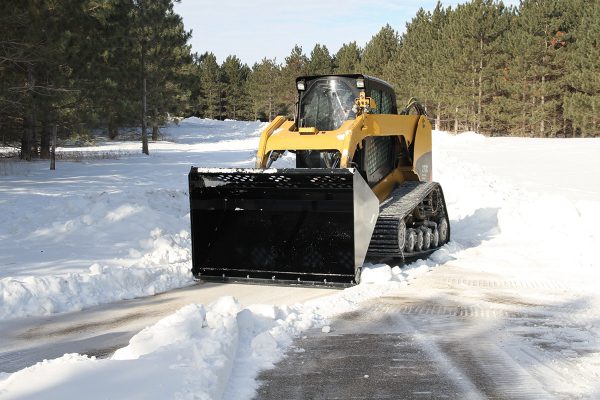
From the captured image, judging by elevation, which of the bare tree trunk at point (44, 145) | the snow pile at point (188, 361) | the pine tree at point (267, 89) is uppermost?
the pine tree at point (267, 89)

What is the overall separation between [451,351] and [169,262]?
4843mm

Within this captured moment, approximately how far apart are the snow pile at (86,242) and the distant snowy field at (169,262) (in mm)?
23

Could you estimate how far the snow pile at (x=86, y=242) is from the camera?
7000 millimetres

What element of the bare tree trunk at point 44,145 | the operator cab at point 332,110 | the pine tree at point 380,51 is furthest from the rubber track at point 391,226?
the pine tree at point 380,51

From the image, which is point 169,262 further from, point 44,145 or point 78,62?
point 44,145

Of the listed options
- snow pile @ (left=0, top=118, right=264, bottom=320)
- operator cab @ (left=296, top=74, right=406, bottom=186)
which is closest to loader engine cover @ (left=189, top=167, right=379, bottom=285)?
snow pile @ (left=0, top=118, right=264, bottom=320)

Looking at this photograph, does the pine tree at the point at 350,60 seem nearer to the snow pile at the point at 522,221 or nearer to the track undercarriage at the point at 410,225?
the snow pile at the point at 522,221

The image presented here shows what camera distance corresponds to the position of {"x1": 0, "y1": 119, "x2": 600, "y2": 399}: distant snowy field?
13.8 ft

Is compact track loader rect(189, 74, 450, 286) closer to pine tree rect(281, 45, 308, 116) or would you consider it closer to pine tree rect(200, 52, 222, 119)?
pine tree rect(281, 45, 308, 116)

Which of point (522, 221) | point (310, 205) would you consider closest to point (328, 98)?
point (310, 205)

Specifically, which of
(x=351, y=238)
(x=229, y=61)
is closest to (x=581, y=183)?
(x=351, y=238)

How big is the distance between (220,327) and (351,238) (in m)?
2.74

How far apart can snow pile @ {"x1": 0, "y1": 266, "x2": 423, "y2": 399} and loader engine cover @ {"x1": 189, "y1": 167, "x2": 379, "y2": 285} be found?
140 centimetres

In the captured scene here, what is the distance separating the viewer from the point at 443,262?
9.22 m
